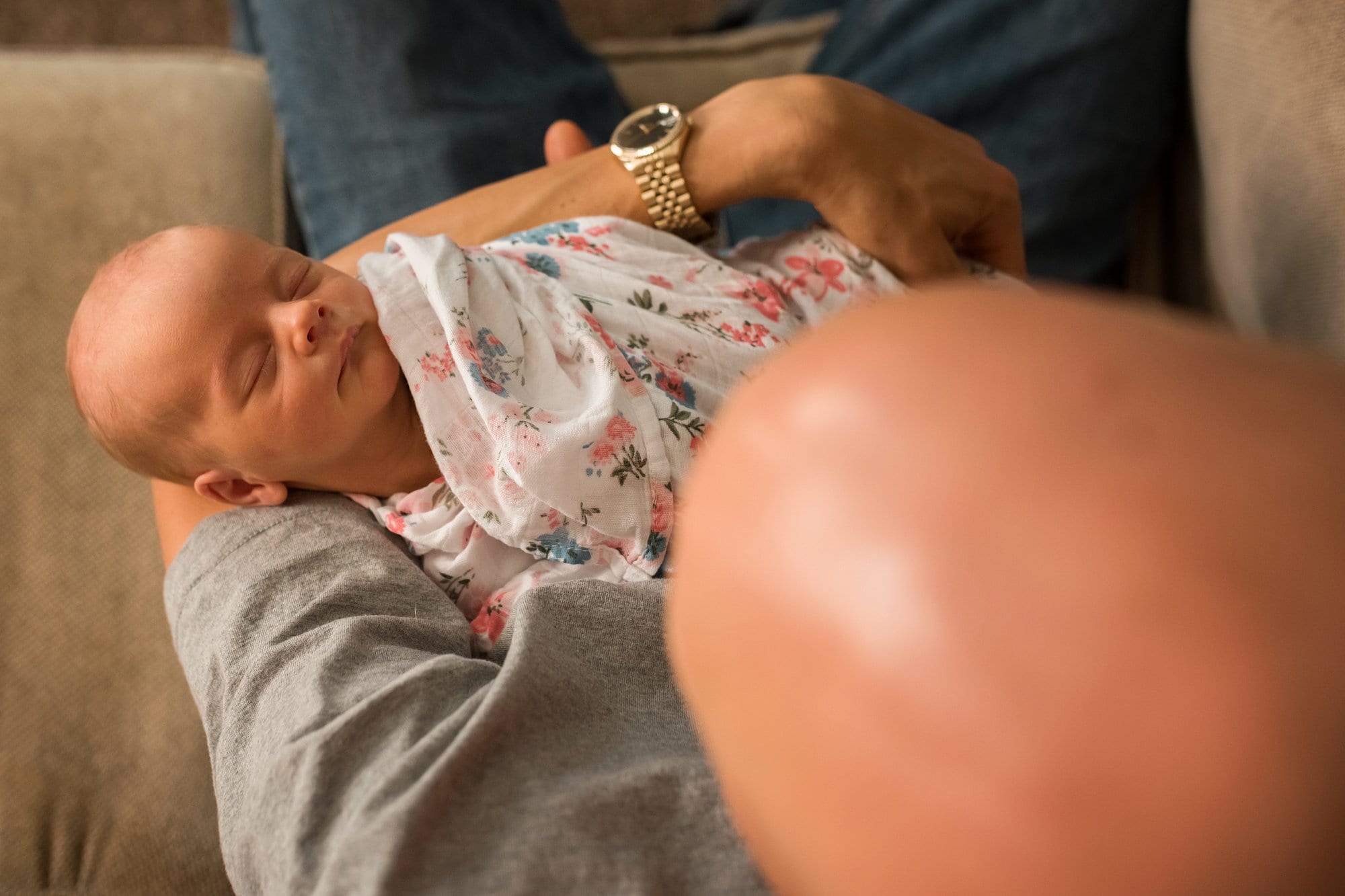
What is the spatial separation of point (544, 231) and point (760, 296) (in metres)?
0.22

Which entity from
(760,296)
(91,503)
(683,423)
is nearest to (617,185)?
(760,296)

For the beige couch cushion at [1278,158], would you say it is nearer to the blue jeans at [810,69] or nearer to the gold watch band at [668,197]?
the blue jeans at [810,69]

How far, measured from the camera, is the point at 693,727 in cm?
56

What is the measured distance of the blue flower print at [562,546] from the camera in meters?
0.73

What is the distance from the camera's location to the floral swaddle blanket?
2.37ft

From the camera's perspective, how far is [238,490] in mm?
802

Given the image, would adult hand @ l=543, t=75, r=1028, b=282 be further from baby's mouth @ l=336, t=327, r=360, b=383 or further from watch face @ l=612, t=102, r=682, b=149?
baby's mouth @ l=336, t=327, r=360, b=383

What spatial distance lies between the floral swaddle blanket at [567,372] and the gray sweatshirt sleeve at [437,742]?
9 cm

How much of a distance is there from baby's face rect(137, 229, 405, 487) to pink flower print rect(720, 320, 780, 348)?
294 millimetres

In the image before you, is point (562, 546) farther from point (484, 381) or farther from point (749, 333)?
point (749, 333)

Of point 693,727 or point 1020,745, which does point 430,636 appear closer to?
point 693,727

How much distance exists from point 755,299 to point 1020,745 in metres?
0.65

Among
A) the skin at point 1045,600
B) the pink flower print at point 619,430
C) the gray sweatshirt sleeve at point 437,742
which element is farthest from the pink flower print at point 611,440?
the skin at point 1045,600

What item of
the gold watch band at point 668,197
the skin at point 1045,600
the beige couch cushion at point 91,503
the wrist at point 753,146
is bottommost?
the beige couch cushion at point 91,503
